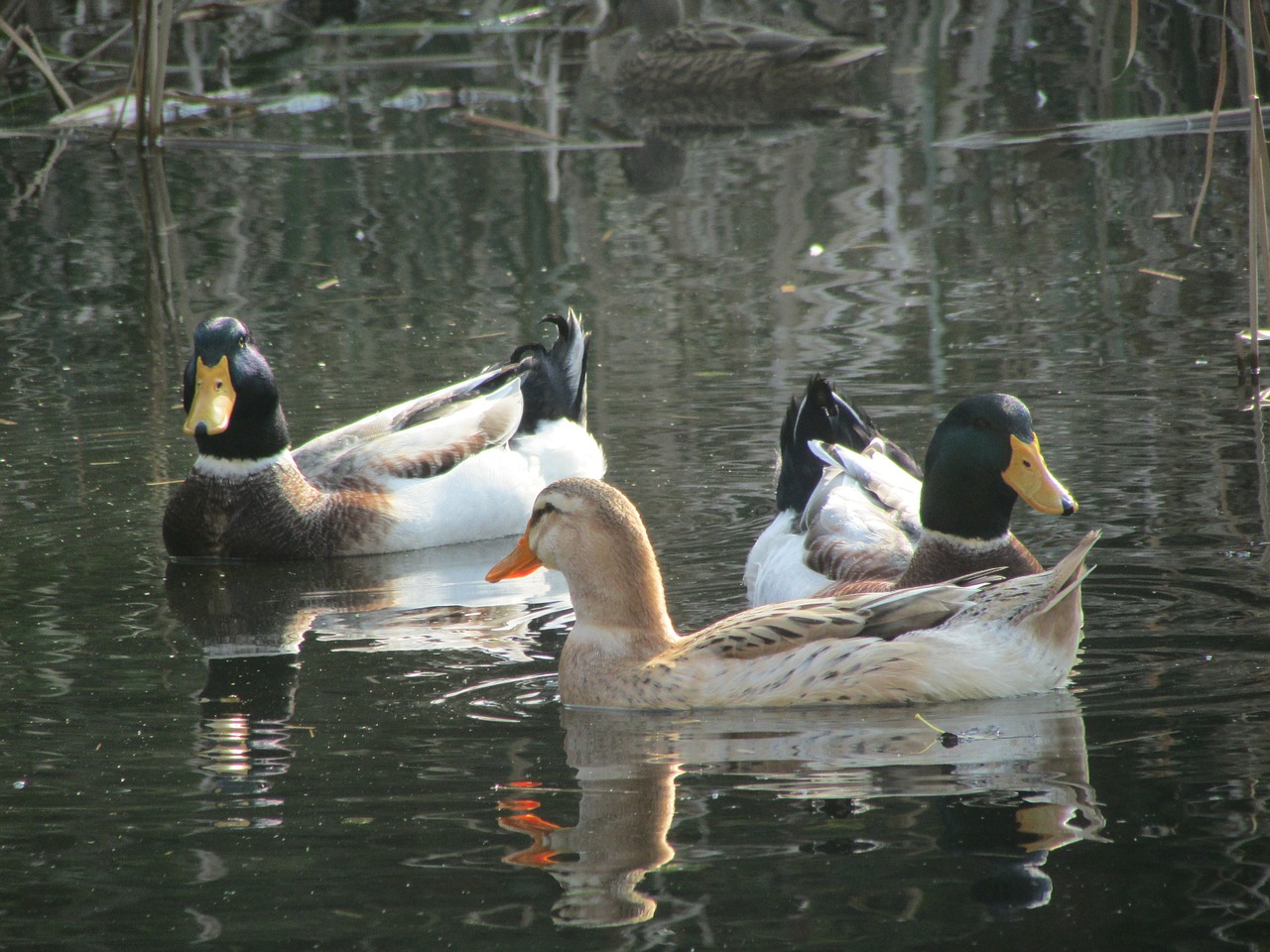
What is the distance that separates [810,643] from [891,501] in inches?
70.5

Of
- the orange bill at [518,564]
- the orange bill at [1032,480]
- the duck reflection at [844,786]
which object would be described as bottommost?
the duck reflection at [844,786]

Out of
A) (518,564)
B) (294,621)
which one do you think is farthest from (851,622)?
(294,621)

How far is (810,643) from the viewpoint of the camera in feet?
17.8

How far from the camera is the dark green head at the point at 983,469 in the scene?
5980 mm

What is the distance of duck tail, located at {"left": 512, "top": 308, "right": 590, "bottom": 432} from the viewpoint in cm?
901

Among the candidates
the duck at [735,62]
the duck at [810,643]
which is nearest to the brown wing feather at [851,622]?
the duck at [810,643]

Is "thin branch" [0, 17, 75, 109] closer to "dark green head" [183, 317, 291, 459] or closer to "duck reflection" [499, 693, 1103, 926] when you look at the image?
"dark green head" [183, 317, 291, 459]

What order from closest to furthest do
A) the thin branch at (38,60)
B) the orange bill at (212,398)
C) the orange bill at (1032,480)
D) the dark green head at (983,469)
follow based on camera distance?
the orange bill at (1032,480) < the dark green head at (983,469) < the orange bill at (212,398) < the thin branch at (38,60)

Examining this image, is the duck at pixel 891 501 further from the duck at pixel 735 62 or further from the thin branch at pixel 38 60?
the duck at pixel 735 62

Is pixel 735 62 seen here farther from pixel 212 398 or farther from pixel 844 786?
pixel 844 786

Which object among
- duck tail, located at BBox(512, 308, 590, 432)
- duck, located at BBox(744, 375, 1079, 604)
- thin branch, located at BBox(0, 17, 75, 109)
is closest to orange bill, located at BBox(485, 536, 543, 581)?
duck, located at BBox(744, 375, 1079, 604)

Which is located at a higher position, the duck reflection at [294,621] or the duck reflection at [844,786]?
the duck reflection at [844,786]

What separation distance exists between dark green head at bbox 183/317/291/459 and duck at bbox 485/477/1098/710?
286 cm

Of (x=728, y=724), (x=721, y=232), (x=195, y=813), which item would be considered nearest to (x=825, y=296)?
(x=721, y=232)
